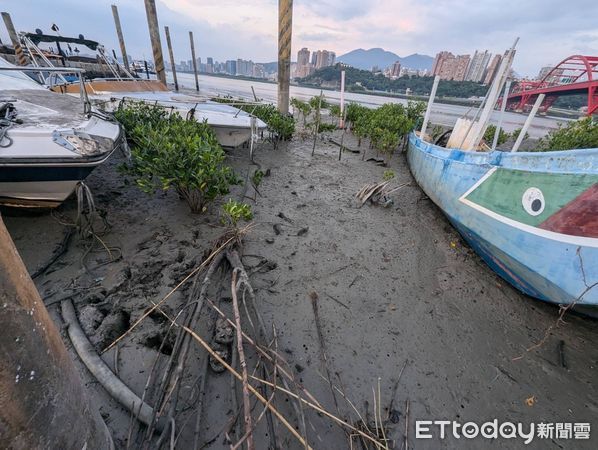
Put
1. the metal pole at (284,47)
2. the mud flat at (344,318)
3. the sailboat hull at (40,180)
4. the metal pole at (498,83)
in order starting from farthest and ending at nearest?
the metal pole at (284,47) → the metal pole at (498,83) → the sailboat hull at (40,180) → the mud flat at (344,318)

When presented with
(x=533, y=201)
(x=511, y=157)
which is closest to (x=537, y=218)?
(x=533, y=201)

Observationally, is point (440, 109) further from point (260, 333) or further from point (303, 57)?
point (303, 57)

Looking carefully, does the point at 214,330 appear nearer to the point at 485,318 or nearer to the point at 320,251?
the point at 320,251

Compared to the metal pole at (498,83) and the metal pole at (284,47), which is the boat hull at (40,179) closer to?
the metal pole at (498,83)

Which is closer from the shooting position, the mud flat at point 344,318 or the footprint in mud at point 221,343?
the mud flat at point 344,318

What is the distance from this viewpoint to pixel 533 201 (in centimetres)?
308

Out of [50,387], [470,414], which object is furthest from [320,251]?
[50,387]

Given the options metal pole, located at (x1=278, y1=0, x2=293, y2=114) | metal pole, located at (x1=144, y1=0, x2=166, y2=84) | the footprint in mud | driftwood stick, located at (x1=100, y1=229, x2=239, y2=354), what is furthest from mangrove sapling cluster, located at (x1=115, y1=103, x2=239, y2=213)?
metal pole, located at (x1=144, y1=0, x2=166, y2=84)

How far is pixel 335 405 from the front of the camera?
2.34 m

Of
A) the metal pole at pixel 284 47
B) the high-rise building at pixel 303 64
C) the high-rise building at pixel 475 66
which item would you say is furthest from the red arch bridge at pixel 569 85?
the high-rise building at pixel 303 64

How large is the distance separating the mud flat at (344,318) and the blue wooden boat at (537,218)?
0.51 metres

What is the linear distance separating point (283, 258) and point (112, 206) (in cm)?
316
